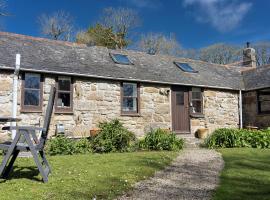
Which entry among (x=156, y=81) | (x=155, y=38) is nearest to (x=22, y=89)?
(x=156, y=81)

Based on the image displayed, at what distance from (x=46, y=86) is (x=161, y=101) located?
5.49 m

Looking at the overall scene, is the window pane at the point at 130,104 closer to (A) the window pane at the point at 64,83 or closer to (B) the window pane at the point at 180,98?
(B) the window pane at the point at 180,98

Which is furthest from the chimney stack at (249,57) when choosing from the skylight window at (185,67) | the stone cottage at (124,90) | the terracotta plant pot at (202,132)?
the terracotta plant pot at (202,132)

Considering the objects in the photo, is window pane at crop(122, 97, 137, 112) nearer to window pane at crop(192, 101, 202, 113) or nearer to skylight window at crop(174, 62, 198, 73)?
window pane at crop(192, 101, 202, 113)

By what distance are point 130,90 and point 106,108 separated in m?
1.60

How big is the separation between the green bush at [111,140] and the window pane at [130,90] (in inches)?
145

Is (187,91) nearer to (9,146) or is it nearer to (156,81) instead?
(156,81)

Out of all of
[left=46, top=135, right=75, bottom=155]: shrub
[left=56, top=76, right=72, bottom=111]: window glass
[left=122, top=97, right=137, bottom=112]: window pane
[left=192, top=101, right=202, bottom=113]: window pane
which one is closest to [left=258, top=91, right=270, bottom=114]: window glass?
[left=192, top=101, right=202, bottom=113]: window pane

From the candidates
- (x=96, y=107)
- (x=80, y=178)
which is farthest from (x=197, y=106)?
(x=80, y=178)

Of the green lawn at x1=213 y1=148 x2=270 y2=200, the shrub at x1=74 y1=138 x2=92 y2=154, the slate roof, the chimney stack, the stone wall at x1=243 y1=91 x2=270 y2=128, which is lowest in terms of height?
the green lawn at x1=213 y1=148 x2=270 y2=200

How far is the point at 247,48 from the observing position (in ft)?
77.5

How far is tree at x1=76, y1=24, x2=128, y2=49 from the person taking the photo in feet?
109

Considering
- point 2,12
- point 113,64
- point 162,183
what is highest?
point 2,12

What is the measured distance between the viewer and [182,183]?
5.34m
